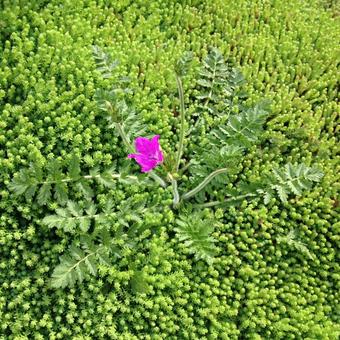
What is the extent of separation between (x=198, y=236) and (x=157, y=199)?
310 mm

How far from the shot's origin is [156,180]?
9.82 feet

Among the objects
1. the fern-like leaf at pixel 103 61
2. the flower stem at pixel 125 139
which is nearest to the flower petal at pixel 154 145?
the flower stem at pixel 125 139

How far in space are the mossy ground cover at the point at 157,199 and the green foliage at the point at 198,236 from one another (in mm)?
98

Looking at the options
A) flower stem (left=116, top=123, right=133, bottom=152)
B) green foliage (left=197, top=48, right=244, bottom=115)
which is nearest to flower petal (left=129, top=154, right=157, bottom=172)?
flower stem (left=116, top=123, right=133, bottom=152)

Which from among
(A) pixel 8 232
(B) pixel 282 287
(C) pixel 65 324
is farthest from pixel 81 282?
(B) pixel 282 287

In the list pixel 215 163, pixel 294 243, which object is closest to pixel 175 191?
pixel 215 163

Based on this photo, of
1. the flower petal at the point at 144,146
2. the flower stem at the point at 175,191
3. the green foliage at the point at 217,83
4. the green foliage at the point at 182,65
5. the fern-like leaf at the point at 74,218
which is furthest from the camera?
the green foliage at the point at 217,83

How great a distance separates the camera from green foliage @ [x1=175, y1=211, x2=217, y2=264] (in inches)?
111

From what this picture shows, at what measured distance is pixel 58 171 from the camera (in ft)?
8.89

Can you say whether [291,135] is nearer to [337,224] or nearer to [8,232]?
[337,224]

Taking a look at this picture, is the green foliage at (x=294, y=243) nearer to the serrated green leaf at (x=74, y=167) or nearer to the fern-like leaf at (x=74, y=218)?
the fern-like leaf at (x=74, y=218)

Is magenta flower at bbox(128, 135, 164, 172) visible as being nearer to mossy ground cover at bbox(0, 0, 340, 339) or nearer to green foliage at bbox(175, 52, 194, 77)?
mossy ground cover at bbox(0, 0, 340, 339)

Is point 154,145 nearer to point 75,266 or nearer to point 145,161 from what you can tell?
point 145,161

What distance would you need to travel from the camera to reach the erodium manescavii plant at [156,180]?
269 cm
